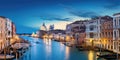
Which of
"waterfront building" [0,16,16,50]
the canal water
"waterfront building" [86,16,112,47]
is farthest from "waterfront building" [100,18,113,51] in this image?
"waterfront building" [0,16,16,50]

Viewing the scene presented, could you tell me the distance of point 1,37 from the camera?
51344mm

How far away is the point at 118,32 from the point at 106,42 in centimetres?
1111

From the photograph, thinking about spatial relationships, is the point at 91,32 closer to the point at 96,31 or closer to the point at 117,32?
the point at 96,31

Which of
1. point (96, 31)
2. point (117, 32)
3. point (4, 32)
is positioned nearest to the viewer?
point (117, 32)

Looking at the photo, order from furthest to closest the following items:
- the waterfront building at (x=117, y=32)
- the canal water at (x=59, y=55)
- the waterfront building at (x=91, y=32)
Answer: the waterfront building at (x=91, y=32), the canal water at (x=59, y=55), the waterfront building at (x=117, y=32)

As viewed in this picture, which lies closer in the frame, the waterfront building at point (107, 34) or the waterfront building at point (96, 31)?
the waterfront building at point (107, 34)

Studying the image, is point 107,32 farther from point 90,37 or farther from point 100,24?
point 90,37

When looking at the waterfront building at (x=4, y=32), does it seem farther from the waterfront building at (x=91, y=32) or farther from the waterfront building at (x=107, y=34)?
the waterfront building at (x=91, y=32)

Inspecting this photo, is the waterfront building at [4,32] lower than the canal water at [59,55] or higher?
higher

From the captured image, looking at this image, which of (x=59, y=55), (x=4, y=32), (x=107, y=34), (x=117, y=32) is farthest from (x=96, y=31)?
(x=4, y=32)

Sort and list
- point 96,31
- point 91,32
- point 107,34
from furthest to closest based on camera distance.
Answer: point 91,32 → point 96,31 → point 107,34

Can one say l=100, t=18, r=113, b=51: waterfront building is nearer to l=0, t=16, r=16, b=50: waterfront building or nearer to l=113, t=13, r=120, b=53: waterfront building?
l=113, t=13, r=120, b=53: waterfront building

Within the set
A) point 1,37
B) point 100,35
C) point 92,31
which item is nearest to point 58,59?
point 1,37

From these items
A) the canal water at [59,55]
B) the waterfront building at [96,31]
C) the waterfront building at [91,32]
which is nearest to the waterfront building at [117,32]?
the canal water at [59,55]
